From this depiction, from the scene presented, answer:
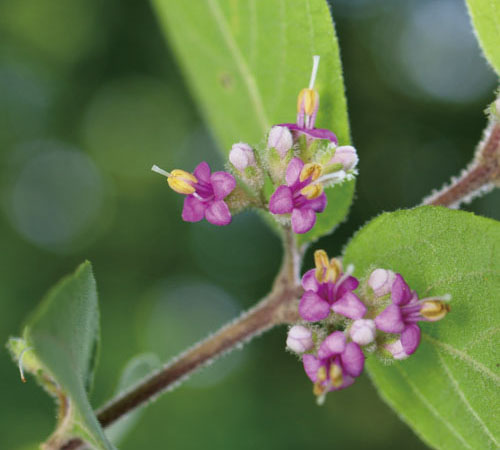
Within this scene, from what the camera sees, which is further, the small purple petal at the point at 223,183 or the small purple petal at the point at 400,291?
the small purple petal at the point at 223,183

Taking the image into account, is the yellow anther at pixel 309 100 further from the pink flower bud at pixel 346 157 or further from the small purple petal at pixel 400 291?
the small purple petal at pixel 400 291

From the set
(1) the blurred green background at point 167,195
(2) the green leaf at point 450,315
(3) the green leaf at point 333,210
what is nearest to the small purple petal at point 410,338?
(2) the green leaf at point 450,315

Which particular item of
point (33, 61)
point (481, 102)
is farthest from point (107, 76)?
point (481, 102)

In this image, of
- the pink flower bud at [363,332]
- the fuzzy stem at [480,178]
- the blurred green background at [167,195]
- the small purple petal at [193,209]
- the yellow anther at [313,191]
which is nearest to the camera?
the pink flower bud at [363,332]

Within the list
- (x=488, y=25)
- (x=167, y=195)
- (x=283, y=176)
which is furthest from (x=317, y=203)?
(x=167, y=195)

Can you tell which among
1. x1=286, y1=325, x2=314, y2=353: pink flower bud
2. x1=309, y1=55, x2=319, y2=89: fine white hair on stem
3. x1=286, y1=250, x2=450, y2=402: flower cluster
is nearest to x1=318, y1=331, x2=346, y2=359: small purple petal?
x1=286, y1=250, x2=450, y2=402: flower cluster

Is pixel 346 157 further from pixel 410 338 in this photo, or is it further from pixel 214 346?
pixel 214 346

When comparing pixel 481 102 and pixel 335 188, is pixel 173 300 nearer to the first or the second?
pixel 481 102
